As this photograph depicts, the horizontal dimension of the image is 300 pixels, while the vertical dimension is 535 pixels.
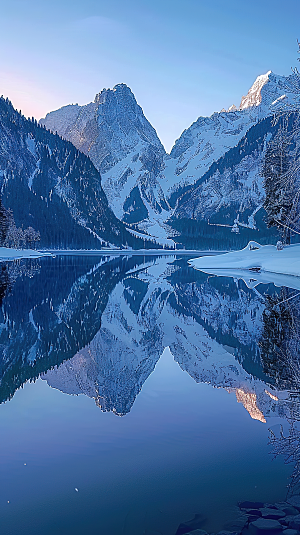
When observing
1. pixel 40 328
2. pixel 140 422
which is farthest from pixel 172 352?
pixel 140 422

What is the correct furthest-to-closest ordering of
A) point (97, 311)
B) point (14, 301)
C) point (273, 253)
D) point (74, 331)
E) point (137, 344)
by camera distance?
1. point (273, 253)
2. point (14, 301)
3. point (97, 311)
4. point (74, 331)
5. point (137, 344)

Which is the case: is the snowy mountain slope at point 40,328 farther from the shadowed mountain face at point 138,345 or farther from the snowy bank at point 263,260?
the snowy bank at point 263,260

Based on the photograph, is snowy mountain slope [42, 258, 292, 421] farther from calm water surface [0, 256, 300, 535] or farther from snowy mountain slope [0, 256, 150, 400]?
snowy mountain slope [0, 256, 150, 400]

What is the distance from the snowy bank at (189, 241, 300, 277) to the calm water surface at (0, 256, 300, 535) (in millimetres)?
33194

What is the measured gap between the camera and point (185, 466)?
666 cm

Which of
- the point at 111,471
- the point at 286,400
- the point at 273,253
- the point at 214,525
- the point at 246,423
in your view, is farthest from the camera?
the point at 273,253

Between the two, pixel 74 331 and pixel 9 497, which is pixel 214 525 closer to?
pixel 9 497

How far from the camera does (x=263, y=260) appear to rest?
201ft

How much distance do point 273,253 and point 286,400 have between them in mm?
55391

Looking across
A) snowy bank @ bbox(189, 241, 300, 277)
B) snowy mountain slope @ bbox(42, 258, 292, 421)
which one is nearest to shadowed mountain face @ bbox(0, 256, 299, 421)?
snowy mountain slope @ bbox(42, 258, 292, 421)

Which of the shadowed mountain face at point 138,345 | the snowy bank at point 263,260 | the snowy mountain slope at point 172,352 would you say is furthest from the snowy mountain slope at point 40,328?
the snowy bank at point 263,260

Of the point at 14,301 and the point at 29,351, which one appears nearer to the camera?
the point at 29,351

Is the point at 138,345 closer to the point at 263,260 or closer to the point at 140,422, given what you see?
→ the point at 140,422

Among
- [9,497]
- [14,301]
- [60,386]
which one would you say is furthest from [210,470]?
[14,301]
